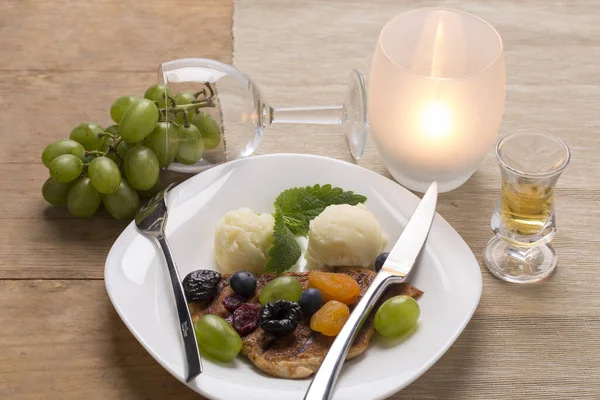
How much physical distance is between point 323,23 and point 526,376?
1.01 meters

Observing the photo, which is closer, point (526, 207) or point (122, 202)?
point (526, 207)

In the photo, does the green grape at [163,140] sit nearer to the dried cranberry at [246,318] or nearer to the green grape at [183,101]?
the green grape at [183,101]

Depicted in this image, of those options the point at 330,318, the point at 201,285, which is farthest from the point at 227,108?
the point at 330,318

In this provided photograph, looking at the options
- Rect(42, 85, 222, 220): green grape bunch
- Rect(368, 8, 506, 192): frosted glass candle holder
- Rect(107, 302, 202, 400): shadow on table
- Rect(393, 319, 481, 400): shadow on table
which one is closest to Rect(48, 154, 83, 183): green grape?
Rect(42, 85, 222, 220): green grape bunch

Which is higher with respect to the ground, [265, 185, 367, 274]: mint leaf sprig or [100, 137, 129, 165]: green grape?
[100, 137, 129, 165]: green grape

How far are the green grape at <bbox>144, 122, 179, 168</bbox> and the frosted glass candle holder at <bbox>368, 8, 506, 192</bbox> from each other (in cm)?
34

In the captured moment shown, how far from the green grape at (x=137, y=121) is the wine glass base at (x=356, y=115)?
0.36 meters

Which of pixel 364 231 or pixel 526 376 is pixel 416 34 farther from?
pixel 526 376

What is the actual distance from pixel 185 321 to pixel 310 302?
0.17m

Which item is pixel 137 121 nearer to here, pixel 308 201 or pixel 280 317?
pixel 308 201

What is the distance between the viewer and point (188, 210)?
4.23ft

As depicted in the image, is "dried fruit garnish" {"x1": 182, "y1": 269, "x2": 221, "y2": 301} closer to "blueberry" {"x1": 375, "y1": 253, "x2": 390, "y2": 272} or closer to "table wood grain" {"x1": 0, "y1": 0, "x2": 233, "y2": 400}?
"table wood grain" {"x1": 0, "y1": 0, "x2": 233, "y2": 400}

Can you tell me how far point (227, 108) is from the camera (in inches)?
54.6

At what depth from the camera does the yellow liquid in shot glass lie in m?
1.18
